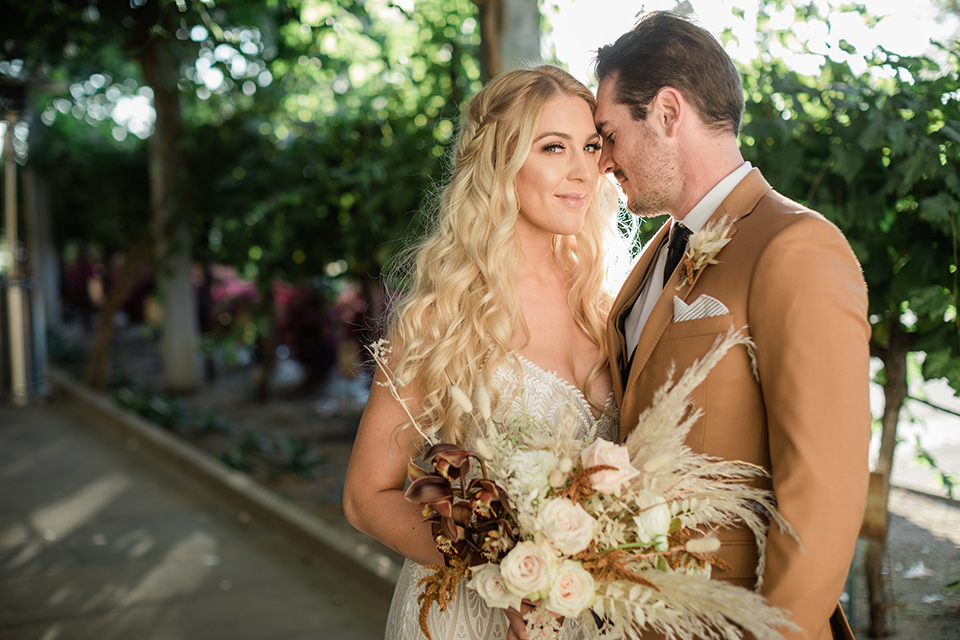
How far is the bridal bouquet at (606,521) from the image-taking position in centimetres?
140

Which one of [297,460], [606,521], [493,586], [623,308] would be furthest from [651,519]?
[297,460]

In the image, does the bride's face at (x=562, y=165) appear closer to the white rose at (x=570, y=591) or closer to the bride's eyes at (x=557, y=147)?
the bride's eyes at (x=557, y=147)

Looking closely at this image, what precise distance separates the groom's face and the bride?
0.69 ft

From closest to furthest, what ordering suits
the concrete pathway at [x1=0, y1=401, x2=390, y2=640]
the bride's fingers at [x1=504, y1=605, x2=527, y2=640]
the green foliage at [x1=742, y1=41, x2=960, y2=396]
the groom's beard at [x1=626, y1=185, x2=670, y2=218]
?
the bride's fingers at [x1=504, y1=605, x2=527, y2=640] → the groom's beard at [x1=626, y1=185, x2=670, y2=218] → the green foliage at [x1=742, y1=41, x2=960, y2=396] → the concrete pathway at [x1=0, y1=401, x2=390, y2=640]

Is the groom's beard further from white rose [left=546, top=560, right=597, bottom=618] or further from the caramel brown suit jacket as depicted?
white rose [left=546, top=560, right=597, bottom=618]

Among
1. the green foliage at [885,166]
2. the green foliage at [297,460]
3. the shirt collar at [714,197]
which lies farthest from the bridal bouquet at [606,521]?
the green foliage at [297,460]

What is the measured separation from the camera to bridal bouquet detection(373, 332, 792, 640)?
1396mm

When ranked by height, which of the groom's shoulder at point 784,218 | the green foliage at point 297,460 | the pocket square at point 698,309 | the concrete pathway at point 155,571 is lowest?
the concrete pathway at point 155,571

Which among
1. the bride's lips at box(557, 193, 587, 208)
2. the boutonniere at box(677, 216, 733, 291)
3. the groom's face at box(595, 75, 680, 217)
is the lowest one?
the boutonniere at box(677, 216, 733, 291)

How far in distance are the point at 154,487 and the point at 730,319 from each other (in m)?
5.82

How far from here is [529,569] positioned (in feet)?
4.63

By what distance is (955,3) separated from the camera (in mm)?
2895

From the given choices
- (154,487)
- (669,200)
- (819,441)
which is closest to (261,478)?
(154,487)

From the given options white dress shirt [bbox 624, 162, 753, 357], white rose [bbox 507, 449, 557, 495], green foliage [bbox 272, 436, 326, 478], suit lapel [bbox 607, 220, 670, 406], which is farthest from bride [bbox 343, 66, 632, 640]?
→ green foliage [bbox 272, 436, 326, 478]
